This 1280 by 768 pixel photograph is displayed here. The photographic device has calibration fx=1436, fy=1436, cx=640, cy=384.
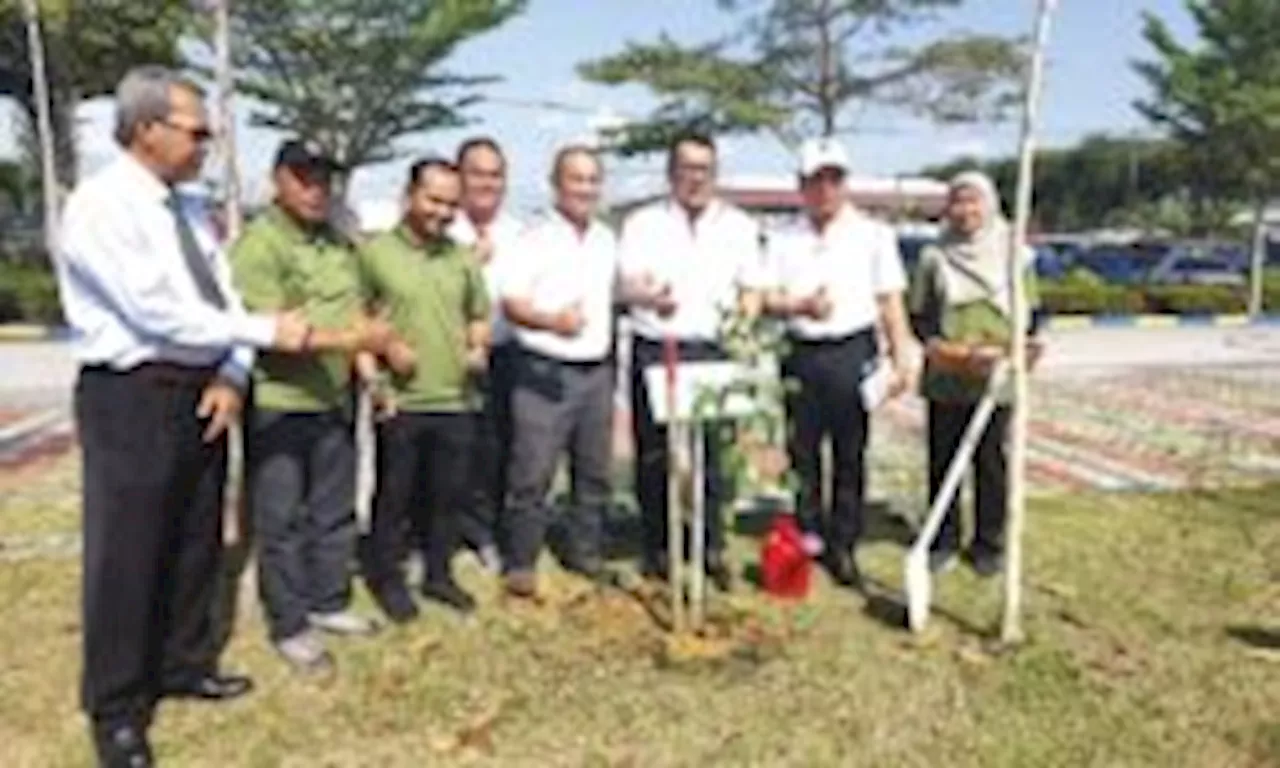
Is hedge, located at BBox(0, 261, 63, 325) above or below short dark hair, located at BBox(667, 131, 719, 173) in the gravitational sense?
below

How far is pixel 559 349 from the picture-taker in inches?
201

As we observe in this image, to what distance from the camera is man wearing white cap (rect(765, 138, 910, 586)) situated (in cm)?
517

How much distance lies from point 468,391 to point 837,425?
1382mm

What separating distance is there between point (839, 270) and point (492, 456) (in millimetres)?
1544

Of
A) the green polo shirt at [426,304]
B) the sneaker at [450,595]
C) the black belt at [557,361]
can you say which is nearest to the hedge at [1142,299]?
the black belt at [557,361]

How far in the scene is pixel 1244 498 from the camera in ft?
23.1

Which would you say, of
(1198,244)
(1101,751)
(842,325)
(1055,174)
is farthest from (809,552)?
(1055,174)

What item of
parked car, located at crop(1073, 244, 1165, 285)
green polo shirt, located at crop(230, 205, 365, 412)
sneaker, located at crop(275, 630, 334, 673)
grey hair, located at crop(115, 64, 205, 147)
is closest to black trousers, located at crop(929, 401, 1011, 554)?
green polo shirt, located at crop(230, 205, 365, 412)

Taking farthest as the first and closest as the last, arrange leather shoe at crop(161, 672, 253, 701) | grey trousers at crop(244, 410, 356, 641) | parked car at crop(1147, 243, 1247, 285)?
parked car at crop(1147, 243, 1247, 285) → grey trousers at crop(244, 410, 356, 641) → leather shoe at crop(161, 672, 253, 701)

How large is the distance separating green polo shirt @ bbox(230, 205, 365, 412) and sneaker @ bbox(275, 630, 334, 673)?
76 centimetres

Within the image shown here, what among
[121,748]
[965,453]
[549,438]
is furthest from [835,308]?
[121,748]

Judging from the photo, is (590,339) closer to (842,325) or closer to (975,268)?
(842,325)

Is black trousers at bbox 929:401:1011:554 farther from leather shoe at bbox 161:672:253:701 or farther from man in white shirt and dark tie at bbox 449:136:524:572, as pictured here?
leather shoe at bbox 161:672:253:701

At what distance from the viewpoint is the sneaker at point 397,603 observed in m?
5.03
